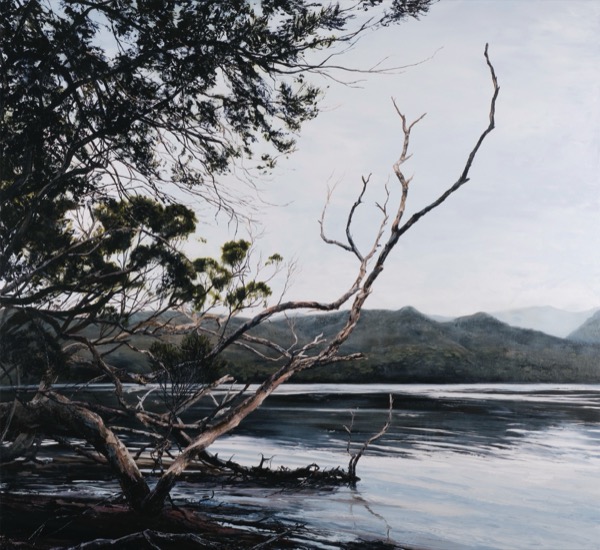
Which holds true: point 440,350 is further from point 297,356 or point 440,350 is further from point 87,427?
point 87,427

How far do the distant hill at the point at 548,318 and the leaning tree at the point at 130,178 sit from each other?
298cm

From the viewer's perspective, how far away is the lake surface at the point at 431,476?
18.4ft

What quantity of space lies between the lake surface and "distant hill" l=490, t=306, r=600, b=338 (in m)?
1.77

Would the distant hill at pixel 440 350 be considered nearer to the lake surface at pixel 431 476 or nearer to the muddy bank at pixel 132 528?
the lake surface at pixel 431 476

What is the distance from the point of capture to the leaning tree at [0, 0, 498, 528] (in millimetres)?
4203

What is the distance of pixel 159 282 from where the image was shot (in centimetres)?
507

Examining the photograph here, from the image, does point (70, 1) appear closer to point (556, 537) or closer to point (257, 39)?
point (257, 39)

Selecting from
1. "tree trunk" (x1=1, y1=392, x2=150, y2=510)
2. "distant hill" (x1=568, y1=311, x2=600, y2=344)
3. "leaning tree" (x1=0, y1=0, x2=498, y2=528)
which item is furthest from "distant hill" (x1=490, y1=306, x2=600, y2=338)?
"tree trunk" (x1=1, y1=392, x2=150, y2=510)

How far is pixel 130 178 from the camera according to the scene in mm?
4953

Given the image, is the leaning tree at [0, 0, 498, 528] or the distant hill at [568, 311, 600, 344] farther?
the distant hill at [568, 311, 600, 344]

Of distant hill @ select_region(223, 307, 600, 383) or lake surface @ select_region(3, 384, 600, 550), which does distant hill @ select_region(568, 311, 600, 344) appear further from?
lake surface @ select_region(3, 384, 600, 550)

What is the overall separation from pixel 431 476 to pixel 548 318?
234 centimetres

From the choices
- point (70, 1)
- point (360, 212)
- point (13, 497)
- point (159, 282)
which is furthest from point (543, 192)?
point (13, 497)

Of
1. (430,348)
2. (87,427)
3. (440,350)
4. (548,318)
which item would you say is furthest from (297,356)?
(440,350)
